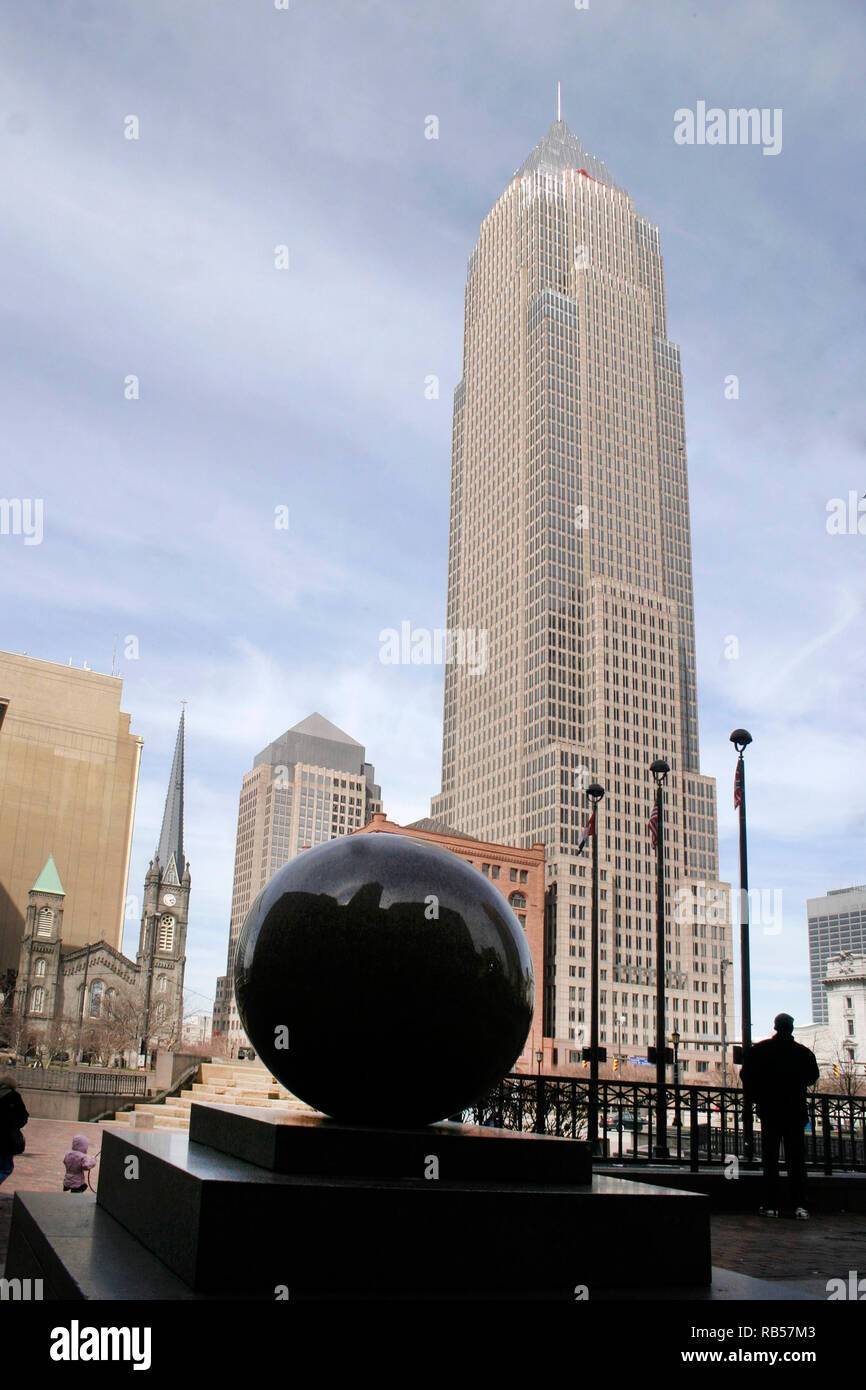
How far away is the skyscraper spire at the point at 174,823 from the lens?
131625 millimetres

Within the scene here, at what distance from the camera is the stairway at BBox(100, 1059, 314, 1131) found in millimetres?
23438

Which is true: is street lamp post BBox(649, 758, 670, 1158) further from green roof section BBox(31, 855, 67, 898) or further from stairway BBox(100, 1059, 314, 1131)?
green roof section BBox(31, 855, 67, 898)

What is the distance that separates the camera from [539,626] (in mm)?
137500

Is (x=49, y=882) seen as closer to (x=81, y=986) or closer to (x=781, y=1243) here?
(x=81, y=986)

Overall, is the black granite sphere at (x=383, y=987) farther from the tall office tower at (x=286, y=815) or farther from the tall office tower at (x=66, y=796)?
the tall office tower at (x=286, y=815)

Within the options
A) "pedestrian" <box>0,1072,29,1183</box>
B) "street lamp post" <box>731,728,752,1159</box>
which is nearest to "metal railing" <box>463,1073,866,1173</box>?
"street lamp post" <box>731,728,752,1159</box>

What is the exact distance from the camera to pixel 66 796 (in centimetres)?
10975

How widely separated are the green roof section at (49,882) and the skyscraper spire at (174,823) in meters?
27.1

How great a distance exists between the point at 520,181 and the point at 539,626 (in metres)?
69.1

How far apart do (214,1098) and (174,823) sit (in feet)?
373

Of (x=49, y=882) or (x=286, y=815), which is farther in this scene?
(x=286, y=815)

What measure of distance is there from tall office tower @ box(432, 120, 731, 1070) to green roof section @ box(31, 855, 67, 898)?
5208cm

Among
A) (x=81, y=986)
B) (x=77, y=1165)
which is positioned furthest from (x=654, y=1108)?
(x=81, y=986)
